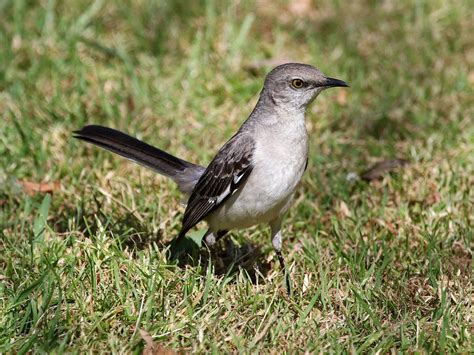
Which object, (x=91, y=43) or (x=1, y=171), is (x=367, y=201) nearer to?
(x=1, y=171)

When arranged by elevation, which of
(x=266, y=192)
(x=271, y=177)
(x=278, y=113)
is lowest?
(x=266, y=192)

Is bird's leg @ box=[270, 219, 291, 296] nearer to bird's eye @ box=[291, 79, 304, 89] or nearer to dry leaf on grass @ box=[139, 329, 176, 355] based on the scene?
bird's eye @ box=[291, 79, 304, 89]

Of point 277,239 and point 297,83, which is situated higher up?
point 297,83

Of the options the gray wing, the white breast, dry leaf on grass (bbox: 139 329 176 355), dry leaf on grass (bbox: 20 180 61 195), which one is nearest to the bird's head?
the white breast

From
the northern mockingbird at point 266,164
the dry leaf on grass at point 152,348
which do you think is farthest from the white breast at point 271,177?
the dry leaf on grass at point 152,348

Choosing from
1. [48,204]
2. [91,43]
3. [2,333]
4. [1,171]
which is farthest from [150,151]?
[91,43]

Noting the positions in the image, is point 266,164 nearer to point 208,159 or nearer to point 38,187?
point 208,159

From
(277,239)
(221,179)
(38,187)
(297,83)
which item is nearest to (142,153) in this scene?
(221,179)
